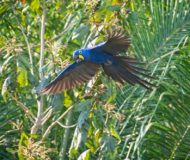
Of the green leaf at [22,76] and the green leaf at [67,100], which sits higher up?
the green leaf at [22,76]

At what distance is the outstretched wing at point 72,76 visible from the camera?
13.6ft

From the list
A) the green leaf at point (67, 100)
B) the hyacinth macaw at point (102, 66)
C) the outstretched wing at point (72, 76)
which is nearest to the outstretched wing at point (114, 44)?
the hyacinth macaw at point (102, 66)

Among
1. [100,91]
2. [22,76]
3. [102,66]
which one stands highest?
[22,76]

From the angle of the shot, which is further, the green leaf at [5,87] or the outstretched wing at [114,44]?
the green leaf at [5,87]

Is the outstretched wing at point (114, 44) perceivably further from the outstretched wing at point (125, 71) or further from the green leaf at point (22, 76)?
the green leaf at point (22, 76)

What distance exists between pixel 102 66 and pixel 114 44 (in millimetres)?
185

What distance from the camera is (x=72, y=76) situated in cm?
423

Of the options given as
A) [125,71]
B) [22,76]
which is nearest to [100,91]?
[125,71]

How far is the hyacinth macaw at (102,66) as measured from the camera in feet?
13.5

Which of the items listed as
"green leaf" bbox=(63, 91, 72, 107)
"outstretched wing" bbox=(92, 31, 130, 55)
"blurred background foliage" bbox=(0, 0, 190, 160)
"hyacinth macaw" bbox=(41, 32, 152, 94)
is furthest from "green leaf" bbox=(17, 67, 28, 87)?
"outstretched wing" bbox=(92, 31, 130, 55)

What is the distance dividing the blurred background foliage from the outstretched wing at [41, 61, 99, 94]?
49 millimetres

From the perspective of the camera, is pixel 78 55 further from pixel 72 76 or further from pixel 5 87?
pixel 5 87

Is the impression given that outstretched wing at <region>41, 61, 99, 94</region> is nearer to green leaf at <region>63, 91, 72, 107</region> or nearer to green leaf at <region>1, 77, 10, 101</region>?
green leaf at <region>63, 91, 72, 107</region>

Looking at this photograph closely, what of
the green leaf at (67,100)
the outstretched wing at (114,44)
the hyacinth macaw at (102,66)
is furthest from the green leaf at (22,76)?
the outstretched wing at (114,44)
